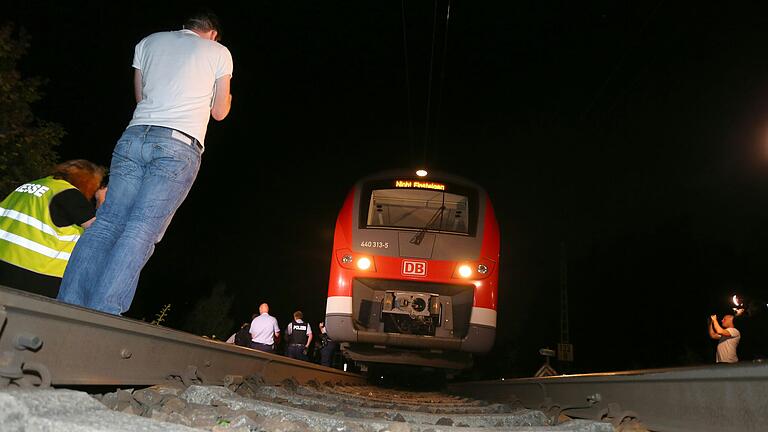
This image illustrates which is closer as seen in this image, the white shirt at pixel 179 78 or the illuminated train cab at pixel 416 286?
the white shirt at pixel 179 78

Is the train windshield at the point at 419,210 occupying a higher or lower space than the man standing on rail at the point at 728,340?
higher

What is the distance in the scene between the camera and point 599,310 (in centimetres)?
4800

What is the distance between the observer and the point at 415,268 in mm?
7250

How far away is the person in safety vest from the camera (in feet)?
10.1

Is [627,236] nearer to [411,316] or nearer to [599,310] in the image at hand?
[599,310]

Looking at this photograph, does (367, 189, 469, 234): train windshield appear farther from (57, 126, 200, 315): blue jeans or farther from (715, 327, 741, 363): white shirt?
(57, 126, 200, 315): blue jeans

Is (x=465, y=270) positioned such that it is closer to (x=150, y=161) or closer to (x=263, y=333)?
(x=263, y=333)

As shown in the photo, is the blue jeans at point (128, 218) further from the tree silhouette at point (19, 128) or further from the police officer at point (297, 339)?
the tree silhouette at point (19, 128)

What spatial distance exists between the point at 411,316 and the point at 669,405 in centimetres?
Result: 433

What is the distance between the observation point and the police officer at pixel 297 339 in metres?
11.9

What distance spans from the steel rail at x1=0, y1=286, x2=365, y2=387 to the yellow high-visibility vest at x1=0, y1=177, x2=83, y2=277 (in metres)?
0.88

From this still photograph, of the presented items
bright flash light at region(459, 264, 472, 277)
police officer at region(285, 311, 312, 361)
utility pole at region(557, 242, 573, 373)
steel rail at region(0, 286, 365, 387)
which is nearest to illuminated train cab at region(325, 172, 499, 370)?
bright flash light at region(459, 264, 472, 277)

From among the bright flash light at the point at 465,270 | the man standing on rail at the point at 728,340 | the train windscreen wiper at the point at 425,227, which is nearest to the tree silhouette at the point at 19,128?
the train windscreen wiper at the point at 425,227

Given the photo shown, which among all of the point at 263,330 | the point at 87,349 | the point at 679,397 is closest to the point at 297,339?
the point at 263,330
